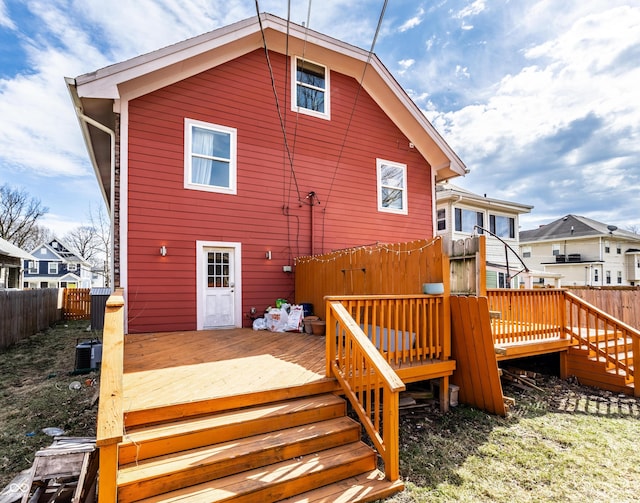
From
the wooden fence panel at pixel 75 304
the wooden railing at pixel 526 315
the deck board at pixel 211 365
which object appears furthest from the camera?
the wooden fence panel at pixel 75 304

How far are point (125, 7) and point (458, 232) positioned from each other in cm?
1461

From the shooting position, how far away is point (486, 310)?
423cm

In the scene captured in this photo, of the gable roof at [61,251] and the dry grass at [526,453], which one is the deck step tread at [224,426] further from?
the gable roof at [61,251]

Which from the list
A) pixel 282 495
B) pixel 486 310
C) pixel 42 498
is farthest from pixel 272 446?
pixel 486 310

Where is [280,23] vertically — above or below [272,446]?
above

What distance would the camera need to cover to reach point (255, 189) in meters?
7.84

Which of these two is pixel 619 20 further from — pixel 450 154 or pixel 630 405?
pixel 630 405

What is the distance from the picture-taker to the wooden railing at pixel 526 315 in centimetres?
552

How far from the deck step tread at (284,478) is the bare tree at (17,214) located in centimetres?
3813

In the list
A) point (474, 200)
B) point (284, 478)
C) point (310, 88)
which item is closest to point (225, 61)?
point (310, 88)

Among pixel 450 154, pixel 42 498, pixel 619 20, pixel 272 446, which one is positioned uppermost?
pixel 619 20

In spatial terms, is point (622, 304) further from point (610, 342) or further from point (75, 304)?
point (75, 304)

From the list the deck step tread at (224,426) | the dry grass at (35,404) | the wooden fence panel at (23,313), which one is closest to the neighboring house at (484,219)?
the deck step tread at (224,426)

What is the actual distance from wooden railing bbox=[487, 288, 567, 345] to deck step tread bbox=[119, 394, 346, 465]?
349 cm
